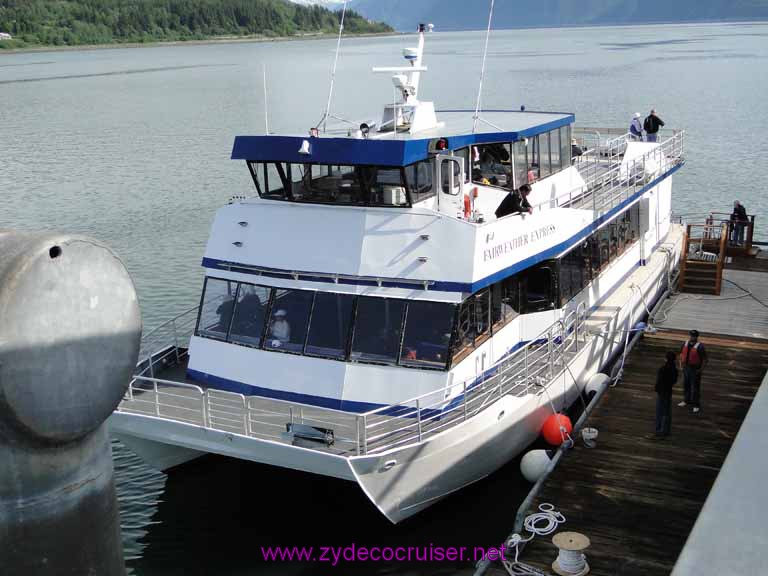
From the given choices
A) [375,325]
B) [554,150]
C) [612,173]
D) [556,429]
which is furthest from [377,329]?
[612,173]

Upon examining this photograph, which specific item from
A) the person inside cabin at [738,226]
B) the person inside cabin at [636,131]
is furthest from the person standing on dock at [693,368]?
the person inside cabin at [636,131]

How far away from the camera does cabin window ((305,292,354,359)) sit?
12.9 meters

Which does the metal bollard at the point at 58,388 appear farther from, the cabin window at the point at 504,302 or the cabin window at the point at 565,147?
the cabin window at the point at 565,147

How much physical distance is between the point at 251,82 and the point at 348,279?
2869 inches

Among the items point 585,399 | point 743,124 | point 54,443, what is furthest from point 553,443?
point 743,124

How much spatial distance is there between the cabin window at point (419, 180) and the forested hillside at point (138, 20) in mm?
140088

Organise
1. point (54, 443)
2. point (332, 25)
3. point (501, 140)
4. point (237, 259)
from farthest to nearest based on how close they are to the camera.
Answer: point (332, 25) < point (501, 140) < point (237, 259) < point (54, 443)

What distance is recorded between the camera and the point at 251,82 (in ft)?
270

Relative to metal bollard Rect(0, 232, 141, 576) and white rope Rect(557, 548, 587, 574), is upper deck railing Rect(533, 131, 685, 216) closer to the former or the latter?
white rope Rect(557, 548, 587, 574)

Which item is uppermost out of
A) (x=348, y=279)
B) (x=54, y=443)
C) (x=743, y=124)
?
(x=54, y=443)

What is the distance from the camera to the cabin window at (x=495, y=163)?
1541 cm

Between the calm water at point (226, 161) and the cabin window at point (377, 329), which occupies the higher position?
the cabin window at point (377, 329)

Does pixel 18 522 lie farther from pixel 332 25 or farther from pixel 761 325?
pixel 332 25

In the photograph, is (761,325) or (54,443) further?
(761,325)
